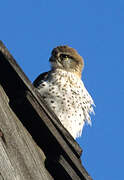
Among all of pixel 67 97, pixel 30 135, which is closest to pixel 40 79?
pixel 67 97

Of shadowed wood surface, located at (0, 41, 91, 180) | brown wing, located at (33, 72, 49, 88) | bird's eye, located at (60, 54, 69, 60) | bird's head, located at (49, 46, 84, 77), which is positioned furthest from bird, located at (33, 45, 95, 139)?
shadowed wood surface, located at (0, 41, 91, 180)

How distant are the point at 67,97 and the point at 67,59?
202cm

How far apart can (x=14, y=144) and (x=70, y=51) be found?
17.5 ft

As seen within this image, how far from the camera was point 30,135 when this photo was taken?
143 inches

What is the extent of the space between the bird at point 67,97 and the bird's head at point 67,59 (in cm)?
31

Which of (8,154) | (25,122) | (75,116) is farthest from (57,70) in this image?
(8,154)

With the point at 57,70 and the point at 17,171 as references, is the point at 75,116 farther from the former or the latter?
the point at 17,171

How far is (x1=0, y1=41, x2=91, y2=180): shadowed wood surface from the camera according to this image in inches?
131

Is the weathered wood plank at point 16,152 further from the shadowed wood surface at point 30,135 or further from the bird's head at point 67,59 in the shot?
the bird's head at point 67,59

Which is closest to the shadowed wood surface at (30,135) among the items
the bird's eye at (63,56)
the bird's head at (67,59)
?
the bird's head at (67,59)

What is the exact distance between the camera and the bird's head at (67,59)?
7949 millimetres

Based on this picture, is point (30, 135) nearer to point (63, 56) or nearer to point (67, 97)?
point (67, 97)

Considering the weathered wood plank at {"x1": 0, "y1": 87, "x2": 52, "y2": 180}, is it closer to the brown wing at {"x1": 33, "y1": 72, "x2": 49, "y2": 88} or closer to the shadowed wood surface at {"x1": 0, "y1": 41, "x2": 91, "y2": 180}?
the shadowed wood surface at {"x1": 0, "y1": 41, "x2": 91, "y2": 180}

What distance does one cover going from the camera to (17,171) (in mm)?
3213
